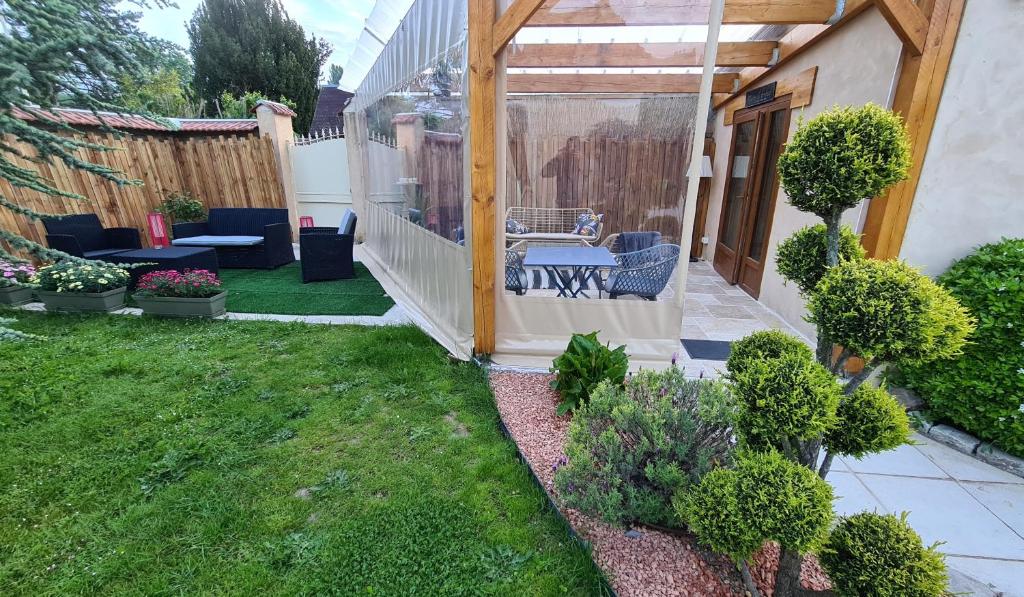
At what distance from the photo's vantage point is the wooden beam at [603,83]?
10.3ft

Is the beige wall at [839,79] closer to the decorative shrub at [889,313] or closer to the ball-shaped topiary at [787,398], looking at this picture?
the decorative shrub at [889,313]

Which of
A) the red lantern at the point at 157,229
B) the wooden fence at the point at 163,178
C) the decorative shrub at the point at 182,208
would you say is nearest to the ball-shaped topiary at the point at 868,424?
the wooden fence at the point at 163,178

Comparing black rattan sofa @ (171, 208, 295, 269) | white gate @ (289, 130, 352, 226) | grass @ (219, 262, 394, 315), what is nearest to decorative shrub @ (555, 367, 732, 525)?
grass @ (219, 262, 394, 315)

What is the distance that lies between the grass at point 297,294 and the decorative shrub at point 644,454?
362 centimetres

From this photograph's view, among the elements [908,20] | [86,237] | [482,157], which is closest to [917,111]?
[908,20]

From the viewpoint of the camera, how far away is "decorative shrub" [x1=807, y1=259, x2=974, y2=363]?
1.22 m

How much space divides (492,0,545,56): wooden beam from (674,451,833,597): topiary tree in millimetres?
2818

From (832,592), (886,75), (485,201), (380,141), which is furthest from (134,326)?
(886,75)

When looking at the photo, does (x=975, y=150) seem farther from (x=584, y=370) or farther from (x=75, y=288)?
(x=75, y=288)

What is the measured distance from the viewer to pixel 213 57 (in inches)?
688

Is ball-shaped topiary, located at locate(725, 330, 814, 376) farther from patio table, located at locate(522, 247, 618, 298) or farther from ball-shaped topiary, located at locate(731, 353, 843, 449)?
patio table, located at locate(522, 247, 618, 298)

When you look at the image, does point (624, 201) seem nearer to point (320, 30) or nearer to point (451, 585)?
point (451, 585)

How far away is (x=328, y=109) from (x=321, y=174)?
35.9ft

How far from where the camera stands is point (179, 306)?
4.54 m
